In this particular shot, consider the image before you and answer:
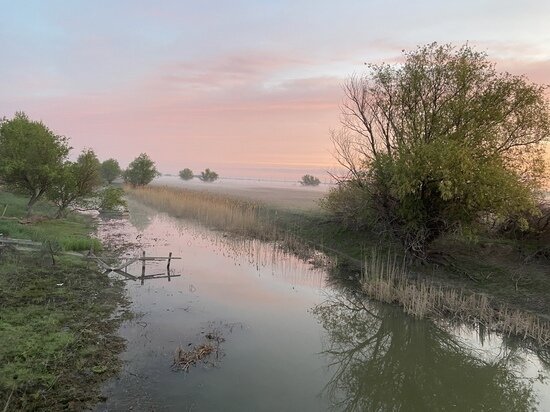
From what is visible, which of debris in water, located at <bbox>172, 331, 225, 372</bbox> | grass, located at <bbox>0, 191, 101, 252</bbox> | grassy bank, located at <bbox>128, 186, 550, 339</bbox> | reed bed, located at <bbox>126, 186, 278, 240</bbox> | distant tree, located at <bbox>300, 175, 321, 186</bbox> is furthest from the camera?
distant tree, located at <bbox>300, 175, 321, 186</bbox>

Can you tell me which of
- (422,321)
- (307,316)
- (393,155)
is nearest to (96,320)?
(307,316)

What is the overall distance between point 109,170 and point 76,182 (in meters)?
56.8

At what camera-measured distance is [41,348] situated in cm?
940

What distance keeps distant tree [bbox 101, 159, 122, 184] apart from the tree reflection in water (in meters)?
75.6

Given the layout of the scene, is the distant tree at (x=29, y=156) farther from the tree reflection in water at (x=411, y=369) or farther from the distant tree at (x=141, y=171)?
the distant tree at (x=141, y=171)

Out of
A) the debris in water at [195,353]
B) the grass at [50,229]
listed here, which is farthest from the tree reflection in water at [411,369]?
the grass at [50,229]

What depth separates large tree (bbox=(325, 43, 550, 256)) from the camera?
1596 centimetres

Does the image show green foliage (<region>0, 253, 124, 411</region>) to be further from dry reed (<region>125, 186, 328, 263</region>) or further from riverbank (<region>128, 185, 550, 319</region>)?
dry reed (<region>125, 186, 328, 263</region>)

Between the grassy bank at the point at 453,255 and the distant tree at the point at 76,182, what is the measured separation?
389 inches

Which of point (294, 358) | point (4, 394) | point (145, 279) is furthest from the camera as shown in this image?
point (145, 279)

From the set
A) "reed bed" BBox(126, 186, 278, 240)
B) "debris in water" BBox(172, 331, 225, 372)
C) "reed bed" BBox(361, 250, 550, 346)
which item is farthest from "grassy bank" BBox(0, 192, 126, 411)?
"reed bed" BBox(126, 186, 278, 240)

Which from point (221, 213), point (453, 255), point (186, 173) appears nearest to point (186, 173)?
point (186, 173)

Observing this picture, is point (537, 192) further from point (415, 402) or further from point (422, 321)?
point (415, 402)

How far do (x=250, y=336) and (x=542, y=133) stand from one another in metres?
15.1
